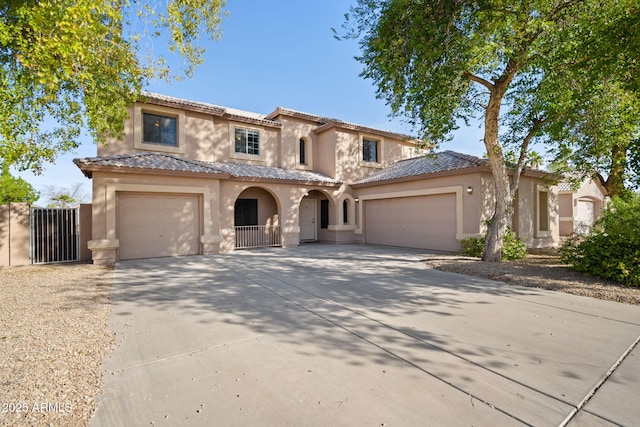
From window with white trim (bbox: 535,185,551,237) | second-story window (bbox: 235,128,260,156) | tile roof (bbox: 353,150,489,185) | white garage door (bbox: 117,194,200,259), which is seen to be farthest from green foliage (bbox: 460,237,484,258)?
second-story window (bbox: 235,128,260,156)

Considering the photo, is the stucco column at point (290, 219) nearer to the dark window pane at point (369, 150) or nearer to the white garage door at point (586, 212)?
the dark window pane at point (369, 150)

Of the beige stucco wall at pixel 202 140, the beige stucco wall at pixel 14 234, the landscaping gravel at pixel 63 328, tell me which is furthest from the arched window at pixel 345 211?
the beige stucco wall at pixel 14 234

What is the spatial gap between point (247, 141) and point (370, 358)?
561 inches

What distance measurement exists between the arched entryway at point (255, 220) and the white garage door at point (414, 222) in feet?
17.3

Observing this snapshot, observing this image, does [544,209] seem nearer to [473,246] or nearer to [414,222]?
[473,246]

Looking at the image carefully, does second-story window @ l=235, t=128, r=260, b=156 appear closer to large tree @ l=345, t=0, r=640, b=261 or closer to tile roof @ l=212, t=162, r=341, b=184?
tile roof @ l=212, t=162, r=341, b=184

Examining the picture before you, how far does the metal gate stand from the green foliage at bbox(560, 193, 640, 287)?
16075 millimetres

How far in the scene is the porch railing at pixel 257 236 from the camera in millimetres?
14320

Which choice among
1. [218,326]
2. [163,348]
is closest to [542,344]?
[218,326]

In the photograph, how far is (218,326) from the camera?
4.40 metres

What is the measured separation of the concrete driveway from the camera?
2.51 meters

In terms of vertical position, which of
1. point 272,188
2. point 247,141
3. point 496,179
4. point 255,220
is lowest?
point 255,220

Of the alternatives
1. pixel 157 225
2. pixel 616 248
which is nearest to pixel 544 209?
pixel 616 248

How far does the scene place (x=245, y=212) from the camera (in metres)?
15.6
